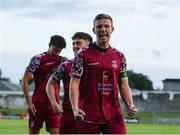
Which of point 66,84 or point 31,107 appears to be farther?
point 31,107

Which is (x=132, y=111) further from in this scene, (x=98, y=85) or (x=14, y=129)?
(x=14, y=129)

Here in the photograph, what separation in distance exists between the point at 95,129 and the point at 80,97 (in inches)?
18.6

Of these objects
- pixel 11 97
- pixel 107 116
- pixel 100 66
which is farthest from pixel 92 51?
pixel 11 97

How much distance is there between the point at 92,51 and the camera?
9.17 m

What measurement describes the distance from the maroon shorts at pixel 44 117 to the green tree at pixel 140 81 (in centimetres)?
11018

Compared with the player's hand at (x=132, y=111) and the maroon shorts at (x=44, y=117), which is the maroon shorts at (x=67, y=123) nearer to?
the player's hand at (x=132, y=111)

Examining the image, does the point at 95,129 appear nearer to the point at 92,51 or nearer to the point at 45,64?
the point at 92,51

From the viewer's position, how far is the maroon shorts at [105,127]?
9.06 m

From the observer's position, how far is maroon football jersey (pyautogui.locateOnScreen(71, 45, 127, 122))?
907cm

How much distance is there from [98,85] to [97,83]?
29 millimetres

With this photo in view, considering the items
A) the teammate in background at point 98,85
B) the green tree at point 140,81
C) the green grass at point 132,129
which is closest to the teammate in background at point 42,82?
the teammate in background at point 98,85

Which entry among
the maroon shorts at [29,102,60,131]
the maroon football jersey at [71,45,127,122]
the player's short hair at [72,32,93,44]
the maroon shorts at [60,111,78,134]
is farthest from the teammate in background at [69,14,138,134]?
the maroon shorts at [29,102,60,131]

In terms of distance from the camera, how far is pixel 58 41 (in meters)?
12.9

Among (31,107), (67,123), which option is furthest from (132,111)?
(31,107)
